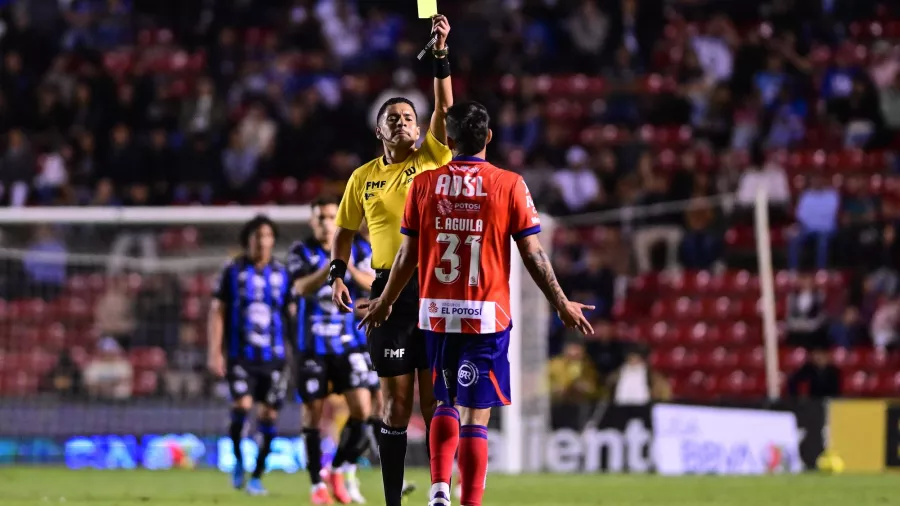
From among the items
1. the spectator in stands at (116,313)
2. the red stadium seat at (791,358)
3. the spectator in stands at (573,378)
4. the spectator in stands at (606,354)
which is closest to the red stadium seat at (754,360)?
the red stadium seat at (791,358)

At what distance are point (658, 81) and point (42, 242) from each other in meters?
11.5

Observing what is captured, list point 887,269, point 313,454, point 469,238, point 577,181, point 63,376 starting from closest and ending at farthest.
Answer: point 469,238
point 313,454
point 63,376
point 887,269
point 577,181

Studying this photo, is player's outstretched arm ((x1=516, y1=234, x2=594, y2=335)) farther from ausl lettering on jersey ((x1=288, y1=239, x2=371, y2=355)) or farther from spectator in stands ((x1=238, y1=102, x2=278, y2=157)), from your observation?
spectator in stands ((x1=238, y1=102, x2=278, y2=157))

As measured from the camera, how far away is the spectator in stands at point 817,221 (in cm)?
2208

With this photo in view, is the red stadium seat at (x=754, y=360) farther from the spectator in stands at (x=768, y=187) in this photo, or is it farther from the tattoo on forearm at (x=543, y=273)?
the tattoo on forearm at (x=543, y=273)

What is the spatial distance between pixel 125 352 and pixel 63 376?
2.61 ft

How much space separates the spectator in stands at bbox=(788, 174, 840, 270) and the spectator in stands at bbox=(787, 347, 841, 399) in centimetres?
229

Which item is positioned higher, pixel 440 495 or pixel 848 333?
pixel 848 333

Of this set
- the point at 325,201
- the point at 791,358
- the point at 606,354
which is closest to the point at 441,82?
the point at 325,201

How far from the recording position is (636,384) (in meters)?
19.8

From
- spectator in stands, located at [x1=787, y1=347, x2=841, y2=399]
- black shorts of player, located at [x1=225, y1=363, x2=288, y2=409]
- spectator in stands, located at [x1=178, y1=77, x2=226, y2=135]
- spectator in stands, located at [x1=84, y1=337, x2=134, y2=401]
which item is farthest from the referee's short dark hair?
spectator in stands, located at [x1=178, y1=77, x2=226, y2=135]

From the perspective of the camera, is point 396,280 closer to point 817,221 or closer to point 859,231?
point 859,231

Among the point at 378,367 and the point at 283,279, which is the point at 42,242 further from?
the point at 378,367

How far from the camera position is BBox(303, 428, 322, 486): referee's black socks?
1188cm
